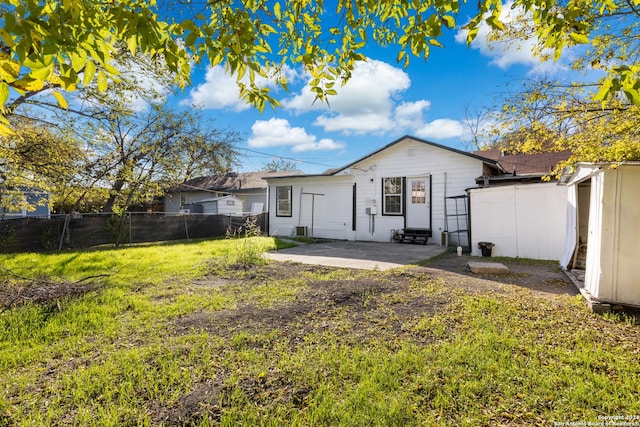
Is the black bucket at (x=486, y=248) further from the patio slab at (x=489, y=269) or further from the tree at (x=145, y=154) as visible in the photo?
the tree at (x=145, y=154)

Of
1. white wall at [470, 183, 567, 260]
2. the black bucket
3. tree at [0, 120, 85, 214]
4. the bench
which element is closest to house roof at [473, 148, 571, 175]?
the bench

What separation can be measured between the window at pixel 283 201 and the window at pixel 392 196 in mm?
4856

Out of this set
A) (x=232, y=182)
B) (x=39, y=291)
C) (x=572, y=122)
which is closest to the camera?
(x=39, y=291)

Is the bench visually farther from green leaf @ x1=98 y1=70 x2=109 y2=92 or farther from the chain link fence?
green leaf @ x1=98 y1=70 x2=109 y2=92

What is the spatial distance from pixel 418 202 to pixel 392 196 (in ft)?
3.46

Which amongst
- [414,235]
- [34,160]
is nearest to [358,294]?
[414,235]

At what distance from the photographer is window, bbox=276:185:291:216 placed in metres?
14.6

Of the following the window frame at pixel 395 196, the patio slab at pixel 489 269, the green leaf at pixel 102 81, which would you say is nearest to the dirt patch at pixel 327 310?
the patio slab at pixel 489 269

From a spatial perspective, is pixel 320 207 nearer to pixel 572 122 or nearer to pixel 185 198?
pixel 572 122

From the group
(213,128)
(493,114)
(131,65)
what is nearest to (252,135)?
(213,128)

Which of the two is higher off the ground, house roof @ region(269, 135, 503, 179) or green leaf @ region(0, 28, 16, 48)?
house roof @ region(269, 135, 503, 179)

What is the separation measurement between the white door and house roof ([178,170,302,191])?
11110 millimetres

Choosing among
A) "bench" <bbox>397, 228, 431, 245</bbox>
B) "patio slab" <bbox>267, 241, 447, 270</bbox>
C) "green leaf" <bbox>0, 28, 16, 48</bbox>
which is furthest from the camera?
"bench" <bbox>397, 228, 431, 245</bbox>

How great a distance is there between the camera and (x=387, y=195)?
11.9 m
